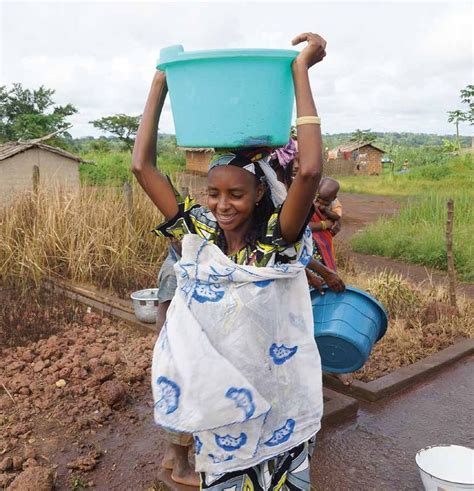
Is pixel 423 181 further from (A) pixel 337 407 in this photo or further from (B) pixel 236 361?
(B) pixel 236 361

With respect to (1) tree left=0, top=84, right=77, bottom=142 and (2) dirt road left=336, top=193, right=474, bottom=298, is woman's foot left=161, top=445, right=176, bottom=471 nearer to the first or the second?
(2) dirt road left=336, top=193, right=474, bottom=298

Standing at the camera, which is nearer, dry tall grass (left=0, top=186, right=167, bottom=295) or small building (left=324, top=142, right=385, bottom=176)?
dry tall grass (left=0, top=186, right=167, bottom=295)

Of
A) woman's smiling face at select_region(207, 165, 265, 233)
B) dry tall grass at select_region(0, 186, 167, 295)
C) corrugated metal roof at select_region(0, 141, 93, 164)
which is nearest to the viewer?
woman's smiling face at select_region(207, 165, 265, 233)

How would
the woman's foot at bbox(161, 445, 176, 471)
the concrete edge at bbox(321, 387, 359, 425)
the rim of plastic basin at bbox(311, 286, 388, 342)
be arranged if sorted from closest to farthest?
the woman's foot at bbox(161, 445, 176, 471) → the rim of plastic basin at bbox(311, 286, 388, 342) → the concrete edge at bbox(321, 387, 359, 425)

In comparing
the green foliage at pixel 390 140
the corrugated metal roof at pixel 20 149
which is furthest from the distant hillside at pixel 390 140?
the corrugated metal roof at pixel 20 149

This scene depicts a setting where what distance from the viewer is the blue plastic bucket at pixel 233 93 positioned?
59.9 inches

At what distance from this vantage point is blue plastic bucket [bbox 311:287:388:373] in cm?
272

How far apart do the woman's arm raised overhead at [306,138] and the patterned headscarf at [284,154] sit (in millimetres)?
1294

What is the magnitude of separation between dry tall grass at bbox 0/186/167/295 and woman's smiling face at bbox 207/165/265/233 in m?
4.16

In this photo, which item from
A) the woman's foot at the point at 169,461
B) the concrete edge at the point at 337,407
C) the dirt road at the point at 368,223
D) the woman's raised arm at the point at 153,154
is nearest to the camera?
the woman's raised arm at the point at 153,154

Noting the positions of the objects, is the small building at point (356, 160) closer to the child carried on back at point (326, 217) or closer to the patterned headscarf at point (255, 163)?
the child carried on back at point (326, 217)

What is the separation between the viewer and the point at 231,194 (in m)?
1.66

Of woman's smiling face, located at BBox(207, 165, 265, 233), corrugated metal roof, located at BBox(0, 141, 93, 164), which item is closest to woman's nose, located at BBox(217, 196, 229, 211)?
woman's smiling face, located at BBox(207, 165, 265, 233)

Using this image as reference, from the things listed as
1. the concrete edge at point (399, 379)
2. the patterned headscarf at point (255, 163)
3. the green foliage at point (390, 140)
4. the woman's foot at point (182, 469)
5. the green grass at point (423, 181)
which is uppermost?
the green foliage at point (390, 140)
